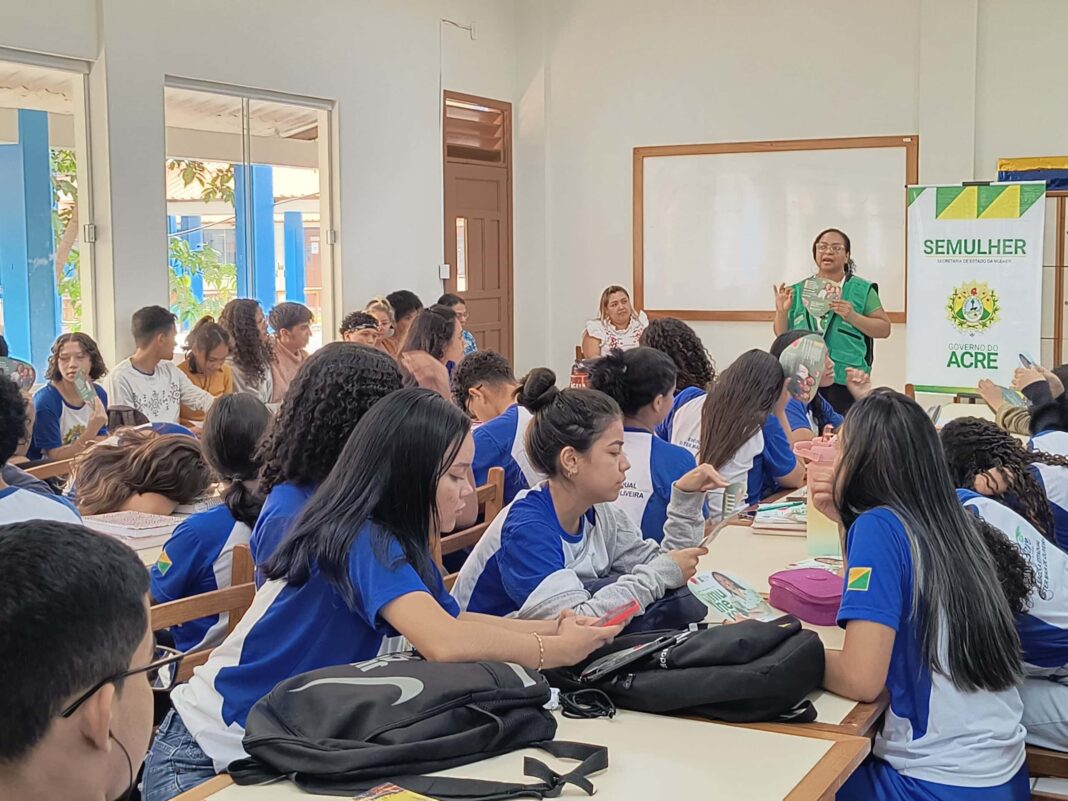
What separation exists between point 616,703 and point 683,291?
830 centimetres

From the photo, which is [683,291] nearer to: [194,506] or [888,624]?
[194,506]

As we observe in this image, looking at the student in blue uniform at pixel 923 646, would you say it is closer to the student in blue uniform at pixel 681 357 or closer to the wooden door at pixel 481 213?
the student in blue uniform at pixel 681 357

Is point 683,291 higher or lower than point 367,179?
lower

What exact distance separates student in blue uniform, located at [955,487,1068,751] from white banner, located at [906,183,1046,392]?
515 cm

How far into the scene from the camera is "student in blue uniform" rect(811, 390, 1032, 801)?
228 cm

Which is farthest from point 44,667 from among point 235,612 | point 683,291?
point 683,291

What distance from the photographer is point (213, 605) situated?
2494 mm

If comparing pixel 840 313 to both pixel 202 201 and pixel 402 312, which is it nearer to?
pixel 402 312

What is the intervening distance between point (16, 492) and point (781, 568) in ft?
6.23

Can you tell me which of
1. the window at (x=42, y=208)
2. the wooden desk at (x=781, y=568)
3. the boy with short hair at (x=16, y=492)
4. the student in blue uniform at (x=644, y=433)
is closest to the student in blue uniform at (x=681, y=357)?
the student in blue uniform at (x=644, y=433)

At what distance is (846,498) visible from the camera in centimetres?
243

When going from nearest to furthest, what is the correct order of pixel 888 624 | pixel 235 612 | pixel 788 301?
pixel 888 624 → pixel 235 612 → pixel 788 301

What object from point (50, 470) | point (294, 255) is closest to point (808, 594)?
point (50, 470)

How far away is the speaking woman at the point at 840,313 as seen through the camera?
6840mm
